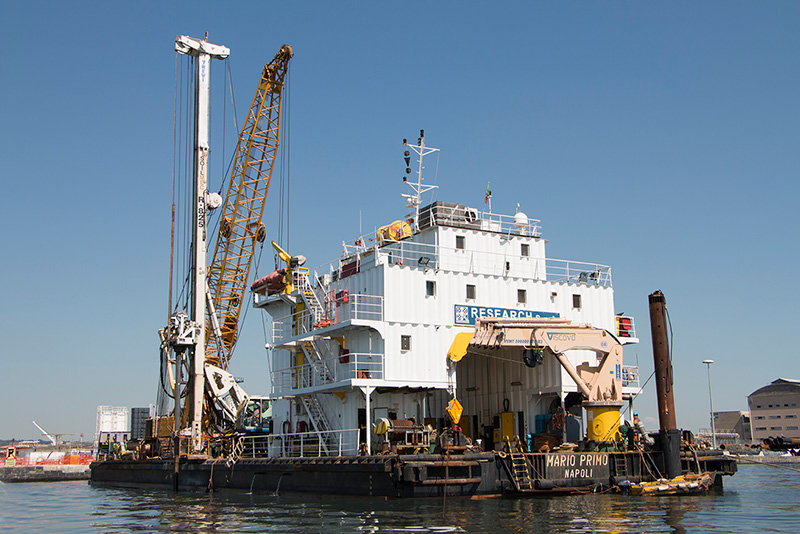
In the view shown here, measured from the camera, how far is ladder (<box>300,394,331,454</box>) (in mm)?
31125

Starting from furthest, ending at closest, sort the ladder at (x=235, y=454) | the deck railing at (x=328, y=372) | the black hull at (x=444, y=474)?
the ladder at (x=235, y=454)
the deck railing at (x=328, y=372)
the black hull at (x=444, y=474)

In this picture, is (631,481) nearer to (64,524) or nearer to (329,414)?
(329,414)

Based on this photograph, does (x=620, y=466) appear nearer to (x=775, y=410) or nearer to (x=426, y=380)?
(x=426, y=380)

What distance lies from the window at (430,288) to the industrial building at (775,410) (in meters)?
74.5

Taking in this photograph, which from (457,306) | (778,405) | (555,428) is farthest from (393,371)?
(778,405)

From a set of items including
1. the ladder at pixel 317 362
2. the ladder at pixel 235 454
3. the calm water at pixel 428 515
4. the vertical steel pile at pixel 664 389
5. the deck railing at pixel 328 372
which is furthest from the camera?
the ladder at pixel 235 454

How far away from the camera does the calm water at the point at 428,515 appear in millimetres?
18703

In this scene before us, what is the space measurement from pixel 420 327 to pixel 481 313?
2.85m

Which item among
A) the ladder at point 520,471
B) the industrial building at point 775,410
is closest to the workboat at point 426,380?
the ladder at point 520,471

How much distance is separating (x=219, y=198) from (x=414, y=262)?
34.7 ft

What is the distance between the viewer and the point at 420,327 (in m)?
29.6

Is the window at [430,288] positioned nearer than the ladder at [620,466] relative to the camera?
No

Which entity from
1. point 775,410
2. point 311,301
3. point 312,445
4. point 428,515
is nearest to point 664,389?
point 428,515

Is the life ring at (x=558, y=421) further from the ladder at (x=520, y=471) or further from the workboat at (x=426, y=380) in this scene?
the ladder at (x=520, y=471)
